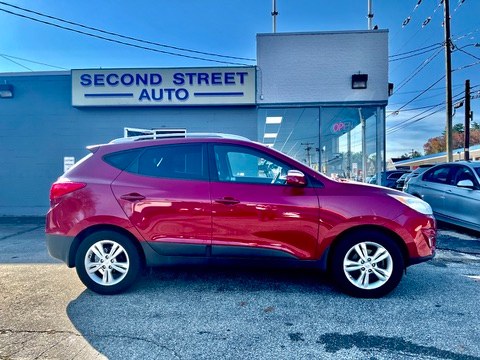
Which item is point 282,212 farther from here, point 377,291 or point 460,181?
point 460,181

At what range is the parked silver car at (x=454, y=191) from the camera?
6699mm

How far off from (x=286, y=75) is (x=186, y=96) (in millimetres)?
2851

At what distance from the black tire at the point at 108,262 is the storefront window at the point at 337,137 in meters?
6.36

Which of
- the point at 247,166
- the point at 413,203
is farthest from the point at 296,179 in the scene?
the point at 413,203

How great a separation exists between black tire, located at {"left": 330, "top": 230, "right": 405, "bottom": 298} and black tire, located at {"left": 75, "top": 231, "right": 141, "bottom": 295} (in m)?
2.31

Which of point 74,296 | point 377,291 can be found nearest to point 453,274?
point 377,291

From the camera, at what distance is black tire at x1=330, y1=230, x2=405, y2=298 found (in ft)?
11.9

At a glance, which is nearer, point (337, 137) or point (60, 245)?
point (60, 245)

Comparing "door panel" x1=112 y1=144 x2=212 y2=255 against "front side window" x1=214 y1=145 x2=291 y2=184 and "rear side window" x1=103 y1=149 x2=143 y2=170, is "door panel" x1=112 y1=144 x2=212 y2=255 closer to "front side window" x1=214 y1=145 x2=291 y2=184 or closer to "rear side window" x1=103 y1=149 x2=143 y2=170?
"rear side window" x1=103 y1=149 x2=143 y2=170

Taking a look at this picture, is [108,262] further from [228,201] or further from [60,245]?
[228,201]

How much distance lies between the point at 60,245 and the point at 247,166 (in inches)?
91.6

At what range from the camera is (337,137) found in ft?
32.1

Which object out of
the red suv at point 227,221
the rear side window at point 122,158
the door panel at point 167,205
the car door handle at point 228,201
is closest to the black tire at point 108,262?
the red suv at point 227,221

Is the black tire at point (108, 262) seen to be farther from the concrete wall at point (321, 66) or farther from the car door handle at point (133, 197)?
the concrete wall at point (321, 66)
